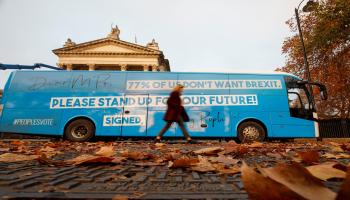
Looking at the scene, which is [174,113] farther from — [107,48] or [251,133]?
[107,48]

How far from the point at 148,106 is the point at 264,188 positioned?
8.36 m

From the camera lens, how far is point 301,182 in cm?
86

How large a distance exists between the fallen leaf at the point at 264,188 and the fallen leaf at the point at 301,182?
0.7 inches

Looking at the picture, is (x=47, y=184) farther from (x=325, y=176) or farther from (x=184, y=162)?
(x=325, y=176)

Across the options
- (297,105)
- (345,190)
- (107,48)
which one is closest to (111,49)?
(107,48)

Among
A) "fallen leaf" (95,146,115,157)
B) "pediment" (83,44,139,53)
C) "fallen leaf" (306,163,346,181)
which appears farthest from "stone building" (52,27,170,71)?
"fallen leaf" (306,163,346,181)

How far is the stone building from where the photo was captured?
37875 mm

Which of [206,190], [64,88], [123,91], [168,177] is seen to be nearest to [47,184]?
[168,177]

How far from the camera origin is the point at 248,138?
8789 mm

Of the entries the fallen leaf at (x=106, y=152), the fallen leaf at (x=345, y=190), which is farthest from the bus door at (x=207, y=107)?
the fallen leaf at (x=345, y=190)

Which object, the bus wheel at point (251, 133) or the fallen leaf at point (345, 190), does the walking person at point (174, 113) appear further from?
the fallen leaf at point (345, 190)

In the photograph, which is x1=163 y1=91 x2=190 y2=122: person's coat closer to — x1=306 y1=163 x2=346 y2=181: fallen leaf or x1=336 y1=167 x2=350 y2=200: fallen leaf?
x1=306 y1=163 x2=346 y2=181: fallen leaf

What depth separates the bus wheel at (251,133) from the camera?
8805 millimetres

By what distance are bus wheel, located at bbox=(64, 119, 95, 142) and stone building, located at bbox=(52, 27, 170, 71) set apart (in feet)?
99.5
